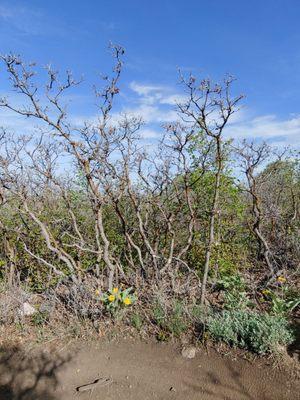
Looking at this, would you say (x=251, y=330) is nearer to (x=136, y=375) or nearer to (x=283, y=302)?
(x=283, y=302)

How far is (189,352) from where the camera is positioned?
12.2 ft

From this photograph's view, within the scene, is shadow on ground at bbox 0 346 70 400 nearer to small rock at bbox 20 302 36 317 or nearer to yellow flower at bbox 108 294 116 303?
small rock at bbox 20 302 36 317

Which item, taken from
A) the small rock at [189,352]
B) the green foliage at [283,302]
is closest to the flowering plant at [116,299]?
the small rock at [189,352]

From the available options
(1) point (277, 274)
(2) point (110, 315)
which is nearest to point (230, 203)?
(1) point (277, 274)

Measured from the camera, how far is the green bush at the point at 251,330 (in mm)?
3424

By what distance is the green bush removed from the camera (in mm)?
3424

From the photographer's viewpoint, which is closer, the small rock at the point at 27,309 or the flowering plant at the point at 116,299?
the flowering plant at the point at 116,299

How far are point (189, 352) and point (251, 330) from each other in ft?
2.34

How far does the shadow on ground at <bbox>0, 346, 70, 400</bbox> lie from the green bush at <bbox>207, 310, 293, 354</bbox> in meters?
1.76

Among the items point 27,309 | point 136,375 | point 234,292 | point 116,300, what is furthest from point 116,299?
point 234,292

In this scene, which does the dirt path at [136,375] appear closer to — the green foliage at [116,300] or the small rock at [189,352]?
the small rock at [189,352]

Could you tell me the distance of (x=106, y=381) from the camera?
3.49m

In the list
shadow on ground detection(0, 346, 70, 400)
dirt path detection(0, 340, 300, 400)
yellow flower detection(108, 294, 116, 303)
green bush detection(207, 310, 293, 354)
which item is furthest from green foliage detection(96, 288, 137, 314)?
green bush detection(207, 310, 293, 354)

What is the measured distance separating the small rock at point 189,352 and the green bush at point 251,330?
0.27 m
